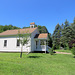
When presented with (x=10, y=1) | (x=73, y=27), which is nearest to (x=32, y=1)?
(x=10, y=1)

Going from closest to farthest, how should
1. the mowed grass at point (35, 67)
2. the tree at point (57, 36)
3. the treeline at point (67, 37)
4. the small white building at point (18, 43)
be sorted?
the mowed grass at point (35, 67)
the small white building at point (18, 43)
the treeline at point (67, 37)
the tree at point (57, 36)

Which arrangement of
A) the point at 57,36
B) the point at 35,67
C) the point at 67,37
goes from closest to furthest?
1. the point at 35,67
2. the point at 67,37
3. the point at 57,36

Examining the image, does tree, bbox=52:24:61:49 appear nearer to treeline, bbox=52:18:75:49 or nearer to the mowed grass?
treeline, bbox=52:18:75:49

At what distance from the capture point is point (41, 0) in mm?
11305

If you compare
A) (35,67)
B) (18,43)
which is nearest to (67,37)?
(18,43)

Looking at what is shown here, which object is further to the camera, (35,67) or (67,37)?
(67,37)

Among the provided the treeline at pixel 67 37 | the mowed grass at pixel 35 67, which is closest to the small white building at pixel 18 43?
the mowed grass at pixel 35 67

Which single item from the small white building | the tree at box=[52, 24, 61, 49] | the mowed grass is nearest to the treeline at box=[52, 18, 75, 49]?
the tree at box=[52, 24, 61, 49]

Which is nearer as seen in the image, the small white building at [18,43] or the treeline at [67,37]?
the small white building at [18,43]

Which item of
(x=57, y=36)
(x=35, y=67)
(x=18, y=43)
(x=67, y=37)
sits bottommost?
(x=35, y=67)

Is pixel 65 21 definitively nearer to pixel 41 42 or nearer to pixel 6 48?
pixel 41 42

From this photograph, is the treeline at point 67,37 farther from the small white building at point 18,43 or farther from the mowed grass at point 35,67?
the mowed grass at point 35,67

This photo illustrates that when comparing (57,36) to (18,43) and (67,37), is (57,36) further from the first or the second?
(18,43)

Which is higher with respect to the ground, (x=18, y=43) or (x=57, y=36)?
(x=57, y=36)
